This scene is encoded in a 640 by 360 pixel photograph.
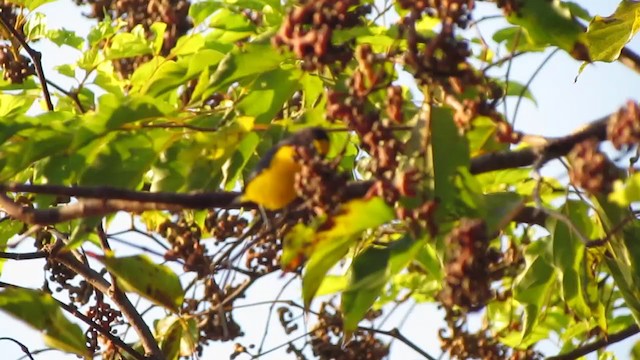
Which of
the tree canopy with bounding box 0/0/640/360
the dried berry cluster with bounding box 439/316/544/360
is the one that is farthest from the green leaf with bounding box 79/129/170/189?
the dried berry cluster with bounding box 439/316/544/360

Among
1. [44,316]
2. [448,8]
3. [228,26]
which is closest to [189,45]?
[228,26]

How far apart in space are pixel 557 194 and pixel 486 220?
812 millimetres

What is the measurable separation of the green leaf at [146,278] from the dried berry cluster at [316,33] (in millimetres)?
404

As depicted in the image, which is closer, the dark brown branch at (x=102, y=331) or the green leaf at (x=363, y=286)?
the green leaf at (x=363, y=286)

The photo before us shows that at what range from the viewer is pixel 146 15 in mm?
2430

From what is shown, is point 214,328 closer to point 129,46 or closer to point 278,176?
point 129,46

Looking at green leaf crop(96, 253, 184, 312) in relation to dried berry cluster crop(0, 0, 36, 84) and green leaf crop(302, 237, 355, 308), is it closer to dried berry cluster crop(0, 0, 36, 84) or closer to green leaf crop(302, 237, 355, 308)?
green leaf crop(302, 237, 355, 308)

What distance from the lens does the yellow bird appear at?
48.6 inches

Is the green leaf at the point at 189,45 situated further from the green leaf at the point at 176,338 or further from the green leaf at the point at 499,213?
the green leaf at the point at 499,213

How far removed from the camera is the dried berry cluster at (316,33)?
1244mm

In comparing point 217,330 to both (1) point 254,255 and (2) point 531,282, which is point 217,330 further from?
(2) point 531,282

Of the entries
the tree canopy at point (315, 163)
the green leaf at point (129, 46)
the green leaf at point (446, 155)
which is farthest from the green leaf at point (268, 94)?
the green leaf at point (129, 46)

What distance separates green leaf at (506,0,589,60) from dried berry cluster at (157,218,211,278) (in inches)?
22.6

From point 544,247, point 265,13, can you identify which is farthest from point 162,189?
point 544,247
